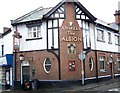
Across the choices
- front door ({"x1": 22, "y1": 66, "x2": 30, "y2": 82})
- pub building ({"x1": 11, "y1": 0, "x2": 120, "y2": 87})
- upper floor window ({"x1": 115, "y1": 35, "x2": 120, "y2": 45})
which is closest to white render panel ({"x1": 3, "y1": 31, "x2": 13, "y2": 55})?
pub building ({"x1": 11, "y1": 0, "x2": 120, "y2": 87})

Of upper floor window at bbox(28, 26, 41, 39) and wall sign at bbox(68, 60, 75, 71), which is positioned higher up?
upper floor window at bbox(28, 26, 41, 39)

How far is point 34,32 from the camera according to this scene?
86.6 ft

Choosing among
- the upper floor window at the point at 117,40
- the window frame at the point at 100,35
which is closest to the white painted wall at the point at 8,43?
the window frame at the point at 100,35

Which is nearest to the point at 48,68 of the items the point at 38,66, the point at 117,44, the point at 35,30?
the point at 38,66

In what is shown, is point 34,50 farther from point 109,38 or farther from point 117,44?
point 117,44

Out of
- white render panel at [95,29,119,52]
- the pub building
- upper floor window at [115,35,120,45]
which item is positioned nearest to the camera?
the pub building

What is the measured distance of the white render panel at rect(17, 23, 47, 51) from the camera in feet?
83.8

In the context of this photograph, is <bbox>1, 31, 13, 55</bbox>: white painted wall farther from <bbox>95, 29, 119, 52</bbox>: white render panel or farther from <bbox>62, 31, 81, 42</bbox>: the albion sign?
<bbox>95, 29, 119, 52</bbox>: white render panel

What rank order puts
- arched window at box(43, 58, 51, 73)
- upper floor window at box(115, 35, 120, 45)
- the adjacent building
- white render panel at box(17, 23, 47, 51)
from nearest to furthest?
1. arched window at box(43, 58, 51, 73)
2. white render panel at box(17, 23, 47, 51)
3. the adjacent building
4. upper floor window at box(115, 35, 120, 45)

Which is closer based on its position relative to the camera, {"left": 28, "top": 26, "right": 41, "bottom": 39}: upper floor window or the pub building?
the pub building

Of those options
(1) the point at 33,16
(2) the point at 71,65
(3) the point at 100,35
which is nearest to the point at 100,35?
(3) the point at 100,35

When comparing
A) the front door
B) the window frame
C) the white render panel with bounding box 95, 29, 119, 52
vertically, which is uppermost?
the window frame

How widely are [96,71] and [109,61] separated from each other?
4.68 meters

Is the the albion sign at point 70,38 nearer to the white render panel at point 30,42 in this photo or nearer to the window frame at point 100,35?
the white render panel at point 30,42
